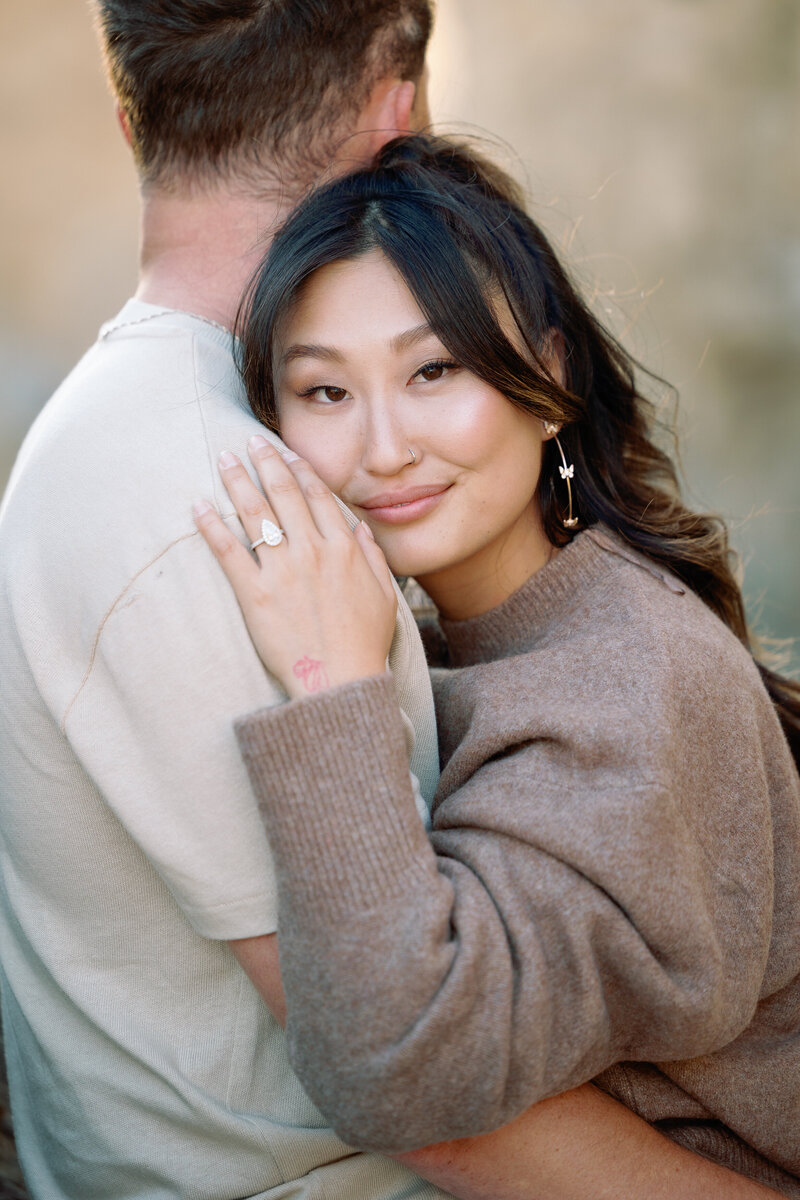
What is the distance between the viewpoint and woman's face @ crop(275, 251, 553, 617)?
1.61 m

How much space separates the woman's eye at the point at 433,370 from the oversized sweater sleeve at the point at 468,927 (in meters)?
0.58

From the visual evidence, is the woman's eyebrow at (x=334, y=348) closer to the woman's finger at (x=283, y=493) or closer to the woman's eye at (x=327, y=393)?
the woman's eye at (x=327, y=393)

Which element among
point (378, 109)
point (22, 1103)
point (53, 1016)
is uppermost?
point (378, 109)

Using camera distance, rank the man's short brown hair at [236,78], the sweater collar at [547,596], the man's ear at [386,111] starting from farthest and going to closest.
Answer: the man's ear at [386,111] < the man's short brown hair at [236,78] < the sweater collar at [547,596]

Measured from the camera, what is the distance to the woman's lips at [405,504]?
1.65 metres

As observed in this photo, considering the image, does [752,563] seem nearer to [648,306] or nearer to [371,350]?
[648,306]

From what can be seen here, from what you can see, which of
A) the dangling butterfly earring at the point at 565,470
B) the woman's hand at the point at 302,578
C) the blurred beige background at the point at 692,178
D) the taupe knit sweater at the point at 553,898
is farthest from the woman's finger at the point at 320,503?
the blurred beige background at the point at 692,178

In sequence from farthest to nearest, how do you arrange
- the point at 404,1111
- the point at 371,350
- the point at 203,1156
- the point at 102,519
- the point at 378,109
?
the point at 378,109, the point at 371,350, the point at 203,1156, the point at 102,519, the point at 404,1111

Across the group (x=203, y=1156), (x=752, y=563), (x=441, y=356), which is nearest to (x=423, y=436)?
(x=441, y=356)

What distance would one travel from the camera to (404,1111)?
3.67 ft

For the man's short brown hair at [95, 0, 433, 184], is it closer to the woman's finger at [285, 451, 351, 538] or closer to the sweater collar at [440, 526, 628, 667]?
the woman's finger at [285, 451, 351, 538]

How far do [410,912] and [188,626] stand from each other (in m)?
0.40

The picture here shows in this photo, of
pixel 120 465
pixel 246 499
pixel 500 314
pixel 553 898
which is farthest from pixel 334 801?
pixel 500 314

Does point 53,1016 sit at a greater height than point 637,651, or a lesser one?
lesser
